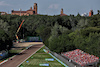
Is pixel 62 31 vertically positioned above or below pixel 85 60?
above

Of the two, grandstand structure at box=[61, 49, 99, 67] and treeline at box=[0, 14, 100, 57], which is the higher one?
treeline at box=[0, 14, 100, 57]

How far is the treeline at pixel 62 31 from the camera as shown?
4491 centimetres

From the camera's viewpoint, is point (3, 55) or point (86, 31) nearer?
point (3, 55)

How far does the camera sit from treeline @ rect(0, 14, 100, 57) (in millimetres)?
44912

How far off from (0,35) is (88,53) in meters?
23.1

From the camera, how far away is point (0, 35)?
139ft

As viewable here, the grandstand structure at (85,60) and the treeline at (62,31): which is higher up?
the treeline at (62,31)

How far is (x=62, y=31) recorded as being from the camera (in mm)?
70188

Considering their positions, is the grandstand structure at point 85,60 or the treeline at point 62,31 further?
the treeline at point 62,31

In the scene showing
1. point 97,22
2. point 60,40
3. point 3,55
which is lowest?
point 3,55

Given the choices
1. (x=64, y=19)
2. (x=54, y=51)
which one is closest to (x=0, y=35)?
(x=54, y=51)

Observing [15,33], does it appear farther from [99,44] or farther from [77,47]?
[99,44]

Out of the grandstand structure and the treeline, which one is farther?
the treeline

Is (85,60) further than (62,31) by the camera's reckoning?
No
